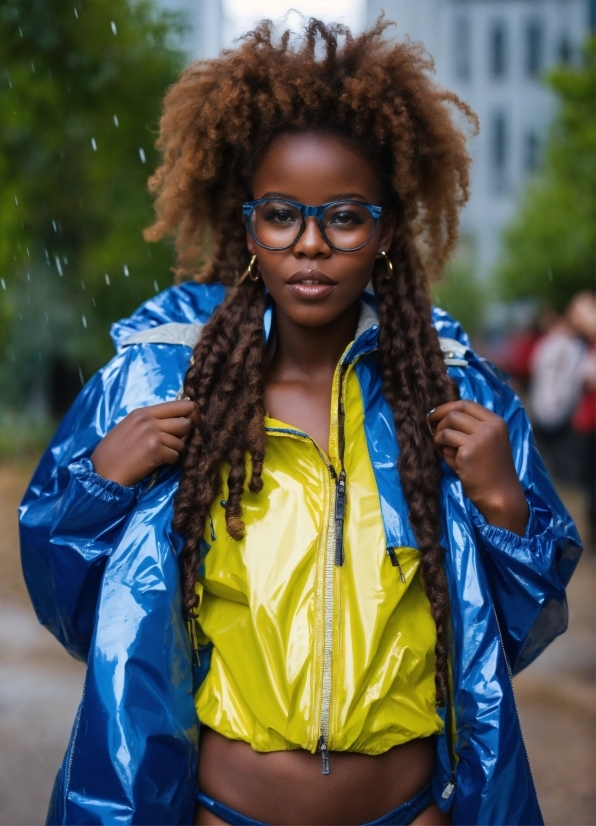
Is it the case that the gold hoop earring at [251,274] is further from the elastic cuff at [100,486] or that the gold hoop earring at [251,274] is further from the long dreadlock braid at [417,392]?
the elastic cuff at [100,486]

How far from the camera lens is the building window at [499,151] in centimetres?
4525

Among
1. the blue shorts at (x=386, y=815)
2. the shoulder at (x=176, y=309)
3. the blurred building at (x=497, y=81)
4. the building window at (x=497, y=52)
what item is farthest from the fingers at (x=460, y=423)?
the building window at (x=497, y=52)

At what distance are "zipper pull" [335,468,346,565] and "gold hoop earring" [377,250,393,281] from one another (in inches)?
21.5

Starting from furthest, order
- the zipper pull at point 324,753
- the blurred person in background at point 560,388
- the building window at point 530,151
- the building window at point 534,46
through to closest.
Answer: the building window at point 530,151, the building window at point 534,46, the blurred person in background at point 560,388, the zipper pull at point 324,753

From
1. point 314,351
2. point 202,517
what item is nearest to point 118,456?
point 202,517

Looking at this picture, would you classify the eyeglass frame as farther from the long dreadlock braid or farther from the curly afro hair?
the long dreadlock braid

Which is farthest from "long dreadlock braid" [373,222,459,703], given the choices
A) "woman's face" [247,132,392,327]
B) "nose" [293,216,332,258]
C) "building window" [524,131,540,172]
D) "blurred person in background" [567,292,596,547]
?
"building window" [524,131,540,172]

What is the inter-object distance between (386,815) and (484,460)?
0.78m

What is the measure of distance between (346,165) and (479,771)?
4.33 feet

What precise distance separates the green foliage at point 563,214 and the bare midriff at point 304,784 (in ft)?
24.0

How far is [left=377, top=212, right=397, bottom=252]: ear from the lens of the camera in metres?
2.43

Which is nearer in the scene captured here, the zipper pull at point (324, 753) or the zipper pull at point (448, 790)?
the zipper pull at point (324, 753)

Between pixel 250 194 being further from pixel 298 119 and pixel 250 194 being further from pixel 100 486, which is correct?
pixel 100 486

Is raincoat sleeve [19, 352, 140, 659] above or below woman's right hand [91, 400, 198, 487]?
below
